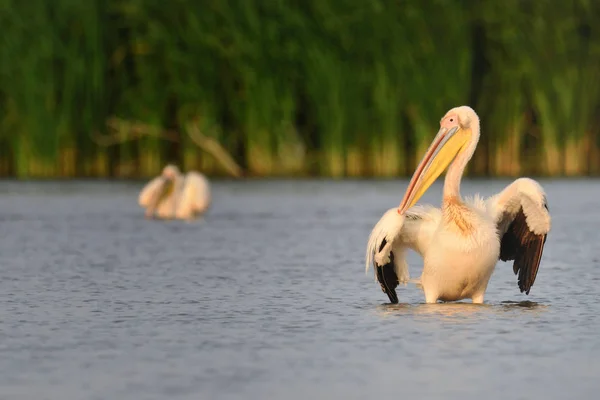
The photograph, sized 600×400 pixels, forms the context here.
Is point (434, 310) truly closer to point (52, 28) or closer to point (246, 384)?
point (246, 384)

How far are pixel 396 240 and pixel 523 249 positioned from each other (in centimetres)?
76

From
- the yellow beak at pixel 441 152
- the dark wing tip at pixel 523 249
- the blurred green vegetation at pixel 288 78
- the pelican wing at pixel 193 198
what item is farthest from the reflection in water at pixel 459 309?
the blurred green vegetation at pixel 288 78

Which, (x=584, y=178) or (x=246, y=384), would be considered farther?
(x=584, y=178)

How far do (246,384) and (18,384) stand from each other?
0.85 meters

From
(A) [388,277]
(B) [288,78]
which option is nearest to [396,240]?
(A) [388,277]

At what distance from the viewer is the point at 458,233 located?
7863 mm

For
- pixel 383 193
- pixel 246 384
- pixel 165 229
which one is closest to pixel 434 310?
pixel 246 384

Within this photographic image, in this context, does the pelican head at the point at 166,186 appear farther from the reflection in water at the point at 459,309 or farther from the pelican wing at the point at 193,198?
the reflection in water at the point at 459,309

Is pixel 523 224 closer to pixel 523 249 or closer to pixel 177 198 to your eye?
pixel 523 249

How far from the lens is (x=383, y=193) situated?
67.3 ft

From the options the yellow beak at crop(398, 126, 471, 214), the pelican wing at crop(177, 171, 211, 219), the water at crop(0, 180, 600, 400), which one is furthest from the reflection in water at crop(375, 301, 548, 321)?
the pelican wing at crop(177, 171, 211, 219)

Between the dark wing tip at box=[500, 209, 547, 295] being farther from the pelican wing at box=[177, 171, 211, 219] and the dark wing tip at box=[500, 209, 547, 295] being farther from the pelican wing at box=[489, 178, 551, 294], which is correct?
the pelican wing at box=[177, 171, 211, 219]

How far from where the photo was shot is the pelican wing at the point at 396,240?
788 cm

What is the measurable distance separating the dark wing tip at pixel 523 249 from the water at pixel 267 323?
162 mm
